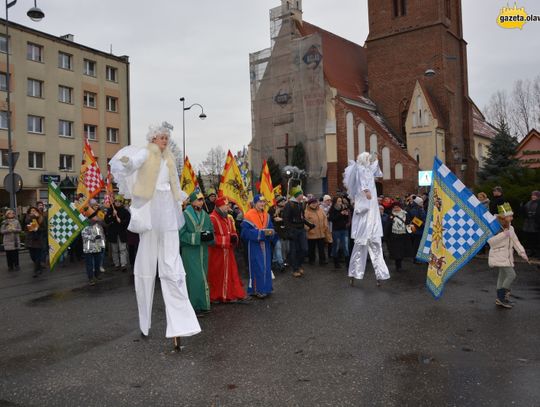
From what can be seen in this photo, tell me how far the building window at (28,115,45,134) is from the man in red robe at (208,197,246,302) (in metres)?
33.9

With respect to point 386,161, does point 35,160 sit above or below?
above

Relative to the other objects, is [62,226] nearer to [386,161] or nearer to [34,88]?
[386,161]

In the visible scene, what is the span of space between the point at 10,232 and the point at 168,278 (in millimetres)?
9309

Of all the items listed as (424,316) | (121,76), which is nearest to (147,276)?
(424,316)

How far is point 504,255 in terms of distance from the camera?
7676 millimetres

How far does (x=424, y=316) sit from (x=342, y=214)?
5.89m

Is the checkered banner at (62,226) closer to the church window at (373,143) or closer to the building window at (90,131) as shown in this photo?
the church window at (373,143)

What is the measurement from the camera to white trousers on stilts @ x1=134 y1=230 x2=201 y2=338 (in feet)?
18.6

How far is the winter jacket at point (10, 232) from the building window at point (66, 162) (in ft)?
90.0

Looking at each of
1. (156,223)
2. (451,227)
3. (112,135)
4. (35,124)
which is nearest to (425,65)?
(112,135)

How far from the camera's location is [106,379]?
4758mm

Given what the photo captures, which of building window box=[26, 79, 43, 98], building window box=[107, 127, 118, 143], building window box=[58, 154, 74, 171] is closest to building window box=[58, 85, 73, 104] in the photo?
building window box=[26, 79, 43, 98]

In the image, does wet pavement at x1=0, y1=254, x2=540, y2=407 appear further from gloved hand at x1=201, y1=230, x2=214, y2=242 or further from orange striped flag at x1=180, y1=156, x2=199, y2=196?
Result: orange striped flag at x1=180, y1=156, x2=199, y2=196

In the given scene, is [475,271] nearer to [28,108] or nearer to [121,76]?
[28,108]
